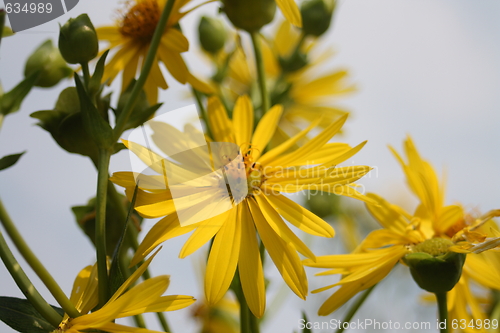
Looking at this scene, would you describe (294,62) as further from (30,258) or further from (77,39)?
(30,258)

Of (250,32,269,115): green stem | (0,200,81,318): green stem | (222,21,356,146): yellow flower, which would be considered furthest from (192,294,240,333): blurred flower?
(0,200,81,318): green stem

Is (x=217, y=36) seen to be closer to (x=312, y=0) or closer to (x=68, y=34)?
(x=312, y=0)

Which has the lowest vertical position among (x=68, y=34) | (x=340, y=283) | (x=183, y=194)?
(x=340, y=283)

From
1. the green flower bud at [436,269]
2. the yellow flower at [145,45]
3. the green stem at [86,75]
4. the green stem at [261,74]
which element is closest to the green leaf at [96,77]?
the green stem at [86,75]

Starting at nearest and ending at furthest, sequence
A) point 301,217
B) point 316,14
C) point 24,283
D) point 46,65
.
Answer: point 24,283, point 301,217, point 46,65, point 316,14

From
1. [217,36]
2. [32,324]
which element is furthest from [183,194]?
[217,36]

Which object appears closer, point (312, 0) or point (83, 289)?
point (83, 289)

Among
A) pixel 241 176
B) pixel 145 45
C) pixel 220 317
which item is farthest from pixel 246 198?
pixel 220 317
